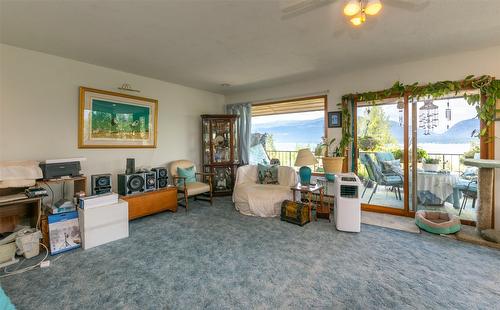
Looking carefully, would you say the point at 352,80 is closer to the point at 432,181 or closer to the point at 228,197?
the point at 432,181

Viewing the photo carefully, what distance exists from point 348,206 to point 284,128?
2759 mm

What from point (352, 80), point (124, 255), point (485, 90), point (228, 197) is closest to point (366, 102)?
point (352, 80)

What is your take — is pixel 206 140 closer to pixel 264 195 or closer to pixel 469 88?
pixel 264 195

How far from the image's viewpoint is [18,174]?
226 centimetres

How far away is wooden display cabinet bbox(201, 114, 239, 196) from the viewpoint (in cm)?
461

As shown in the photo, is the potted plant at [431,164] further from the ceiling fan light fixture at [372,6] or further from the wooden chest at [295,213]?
the ceiling fan light fixture at [372,6]

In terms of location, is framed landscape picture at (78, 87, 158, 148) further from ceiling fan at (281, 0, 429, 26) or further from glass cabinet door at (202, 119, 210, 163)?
ceiling fan at (281, 0, 429, 26)

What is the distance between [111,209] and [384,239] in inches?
129

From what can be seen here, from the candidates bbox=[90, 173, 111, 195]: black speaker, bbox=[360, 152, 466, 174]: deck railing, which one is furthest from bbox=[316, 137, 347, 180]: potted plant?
bbox=[90, 173, 111, 195]: black speaker

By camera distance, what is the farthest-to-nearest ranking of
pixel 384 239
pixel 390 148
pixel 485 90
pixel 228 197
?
1. pixel 228 197
2. pixel 390 148
3. pixel 485 90
4. pixel 384 239

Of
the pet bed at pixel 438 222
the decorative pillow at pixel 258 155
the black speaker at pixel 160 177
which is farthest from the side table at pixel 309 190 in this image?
the black speaker at pixel 160 177

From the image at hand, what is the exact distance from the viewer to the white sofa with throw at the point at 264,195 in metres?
3.37

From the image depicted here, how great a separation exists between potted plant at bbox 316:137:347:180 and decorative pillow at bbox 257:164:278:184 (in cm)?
83

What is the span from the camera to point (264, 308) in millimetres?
1513
